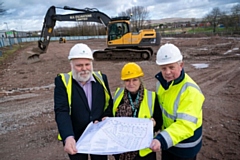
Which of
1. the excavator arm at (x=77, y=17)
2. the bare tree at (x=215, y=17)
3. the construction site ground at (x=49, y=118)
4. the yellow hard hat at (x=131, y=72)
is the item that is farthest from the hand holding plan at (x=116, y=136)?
the bare tree at (x=215, y=17)

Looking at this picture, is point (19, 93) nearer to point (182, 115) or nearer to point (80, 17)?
point (182, 115)

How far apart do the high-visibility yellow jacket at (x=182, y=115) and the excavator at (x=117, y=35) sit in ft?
40.3

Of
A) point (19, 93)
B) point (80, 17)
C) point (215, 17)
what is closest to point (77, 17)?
point (80, 17)

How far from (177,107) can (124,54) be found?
1289 centimetres

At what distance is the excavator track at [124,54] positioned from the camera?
14.3 meters

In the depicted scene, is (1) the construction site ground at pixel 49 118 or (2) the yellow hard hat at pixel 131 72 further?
(1) the construction site ground at pixel 49 118

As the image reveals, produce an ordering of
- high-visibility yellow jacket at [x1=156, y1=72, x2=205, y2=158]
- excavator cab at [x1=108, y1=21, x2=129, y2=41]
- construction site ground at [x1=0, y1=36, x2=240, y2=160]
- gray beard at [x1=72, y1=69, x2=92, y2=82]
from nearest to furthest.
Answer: high-visibility yellow jacket at [x1=156, y1=72, x2=205, y2=158] < gray beard at [x1=72, y1=69, x2=92, y2=82] < construction site ground at [x1=0, y1=36, x2=240, y2=160] < excavator cab at [x1=108, y1=21, x2=129, y2=41]

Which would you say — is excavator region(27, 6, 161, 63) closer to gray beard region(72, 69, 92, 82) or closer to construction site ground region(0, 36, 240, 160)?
construction site ground region(0, 36, 240, 160)

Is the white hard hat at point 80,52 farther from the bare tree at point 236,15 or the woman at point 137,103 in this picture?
the bare tree at point 236,15

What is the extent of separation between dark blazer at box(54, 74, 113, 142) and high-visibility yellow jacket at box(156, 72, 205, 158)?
26.6 inches

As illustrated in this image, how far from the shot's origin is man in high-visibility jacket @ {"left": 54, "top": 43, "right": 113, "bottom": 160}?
79.2 inches

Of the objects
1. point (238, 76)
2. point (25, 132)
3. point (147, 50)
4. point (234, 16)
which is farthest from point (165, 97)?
point (234, 16)

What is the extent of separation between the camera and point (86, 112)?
2.15m

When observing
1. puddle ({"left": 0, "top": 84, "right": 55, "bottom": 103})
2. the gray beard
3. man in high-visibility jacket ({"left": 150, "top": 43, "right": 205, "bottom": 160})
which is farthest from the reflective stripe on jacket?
puddle ({"left": 0, "top": 84, "right": 55, "bottom": 103})
